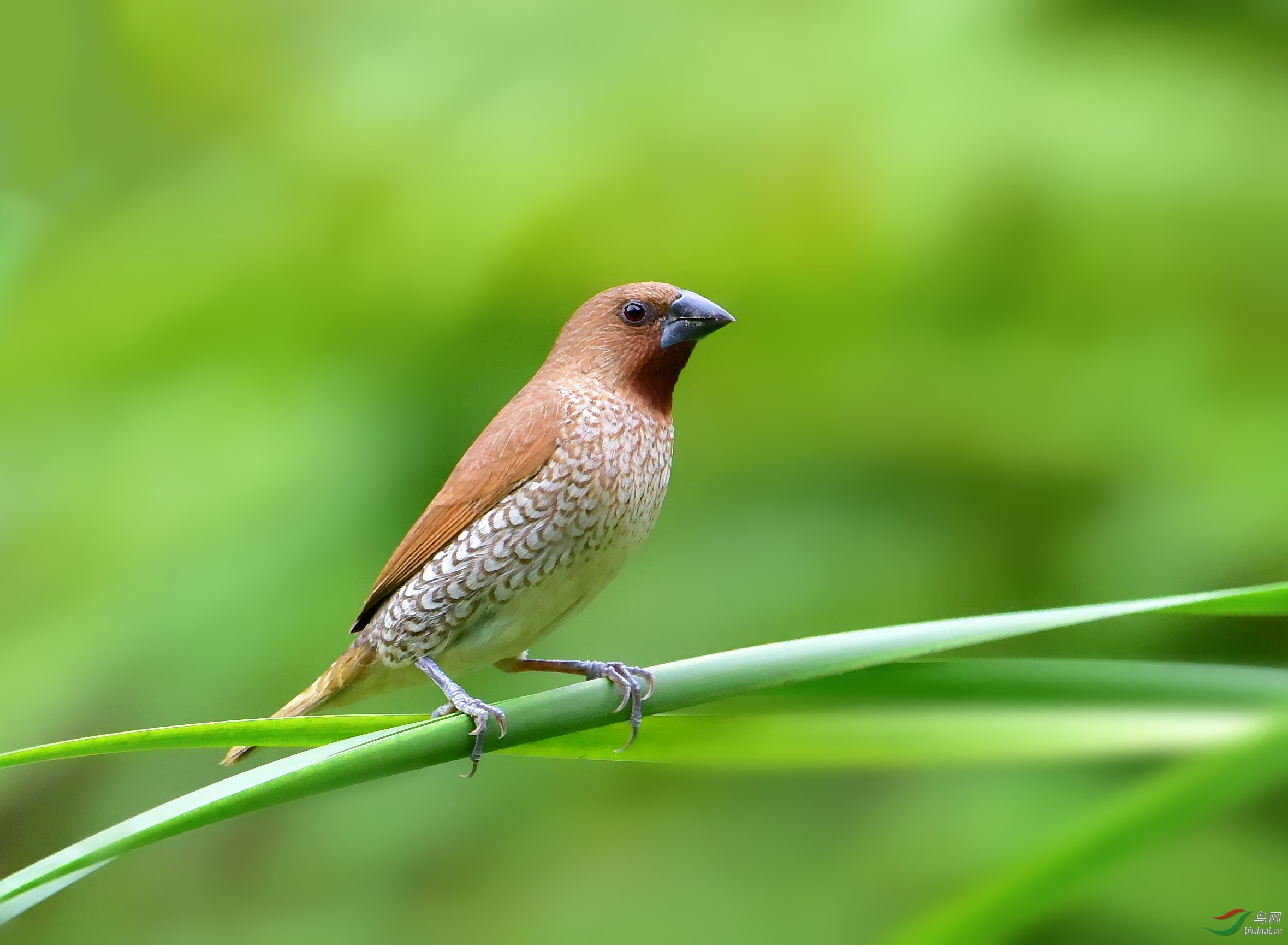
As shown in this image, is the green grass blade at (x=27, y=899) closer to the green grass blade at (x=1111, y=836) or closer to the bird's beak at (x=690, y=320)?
the green grass blade at (x=1111, y=836)

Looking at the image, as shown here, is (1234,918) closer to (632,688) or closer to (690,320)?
(632,688)

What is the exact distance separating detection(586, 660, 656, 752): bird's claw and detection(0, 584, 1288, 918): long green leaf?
44 millimetres

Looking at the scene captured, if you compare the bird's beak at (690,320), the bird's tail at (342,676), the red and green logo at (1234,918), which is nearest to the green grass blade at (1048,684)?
the bird's beak at (690,320)

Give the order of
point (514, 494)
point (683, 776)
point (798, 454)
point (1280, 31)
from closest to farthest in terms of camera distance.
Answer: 1. point (514, 494)
2. point (683, 776)
3. point (798, 454)
4. point (1280, 31)

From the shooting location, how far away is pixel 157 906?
2896 millimetres

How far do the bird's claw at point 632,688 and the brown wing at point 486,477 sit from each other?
31 cm

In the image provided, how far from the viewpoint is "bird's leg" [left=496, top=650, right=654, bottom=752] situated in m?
1.34

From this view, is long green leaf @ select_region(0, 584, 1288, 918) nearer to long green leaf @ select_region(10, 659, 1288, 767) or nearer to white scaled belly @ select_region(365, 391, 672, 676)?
long green leaf @ select_region(10, 659, 1288, 767)

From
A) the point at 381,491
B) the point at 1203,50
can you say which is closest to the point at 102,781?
the point at 381,491

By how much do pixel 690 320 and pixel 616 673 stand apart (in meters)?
0.50

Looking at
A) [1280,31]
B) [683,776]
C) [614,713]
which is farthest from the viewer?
[1280,31]

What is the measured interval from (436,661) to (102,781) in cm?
155

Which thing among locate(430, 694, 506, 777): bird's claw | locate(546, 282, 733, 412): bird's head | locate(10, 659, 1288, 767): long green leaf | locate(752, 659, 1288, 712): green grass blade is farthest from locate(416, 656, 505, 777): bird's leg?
locate(546, 282, 733, 412): bird's head

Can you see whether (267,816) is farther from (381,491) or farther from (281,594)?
(381,491)
